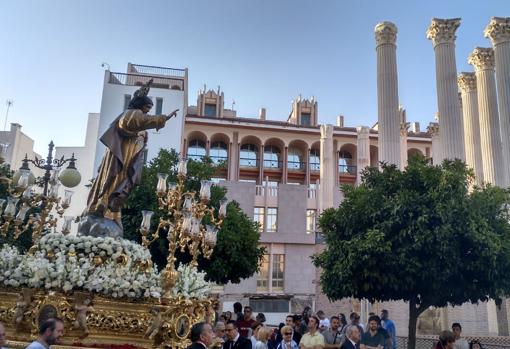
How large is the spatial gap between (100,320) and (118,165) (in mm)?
3264

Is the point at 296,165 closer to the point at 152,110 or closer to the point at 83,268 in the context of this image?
the point at 152,110

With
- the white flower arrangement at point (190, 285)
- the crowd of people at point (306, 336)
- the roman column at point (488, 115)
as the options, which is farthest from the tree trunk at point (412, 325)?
the roman column at point (488, 115)

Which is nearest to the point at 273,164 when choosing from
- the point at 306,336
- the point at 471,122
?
the point at 471,122

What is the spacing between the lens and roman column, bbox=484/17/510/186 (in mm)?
22516

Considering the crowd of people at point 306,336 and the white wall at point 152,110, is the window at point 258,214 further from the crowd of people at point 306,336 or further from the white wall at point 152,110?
the crowd of people at point 306,336

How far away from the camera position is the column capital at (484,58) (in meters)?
26.7

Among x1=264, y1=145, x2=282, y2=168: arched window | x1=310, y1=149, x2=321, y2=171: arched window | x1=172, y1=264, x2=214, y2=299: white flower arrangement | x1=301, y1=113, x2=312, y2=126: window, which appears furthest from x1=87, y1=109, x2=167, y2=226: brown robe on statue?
x1=301, y1=113, x2=312, y2=126: window

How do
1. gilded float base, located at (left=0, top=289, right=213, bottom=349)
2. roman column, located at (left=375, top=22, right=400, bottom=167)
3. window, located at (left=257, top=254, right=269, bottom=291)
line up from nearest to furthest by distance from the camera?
gilded float base, located at (left=0, top=289, right=213, bottom=349), roman column, located at (left=375, top=22, right=400, bottom=167), window, located at (left=257, top=254, right=269, bottom=291)

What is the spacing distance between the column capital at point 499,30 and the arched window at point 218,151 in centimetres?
2267

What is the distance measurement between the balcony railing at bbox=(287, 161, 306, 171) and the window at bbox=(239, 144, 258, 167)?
9.96 feet

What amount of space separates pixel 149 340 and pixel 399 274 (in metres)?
9.80

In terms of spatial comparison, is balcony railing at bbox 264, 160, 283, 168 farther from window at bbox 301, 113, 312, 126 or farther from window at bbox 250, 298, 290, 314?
window at bbox 250, 298, 290, 314

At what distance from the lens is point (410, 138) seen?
42.9 m

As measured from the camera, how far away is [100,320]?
6.56 metres
